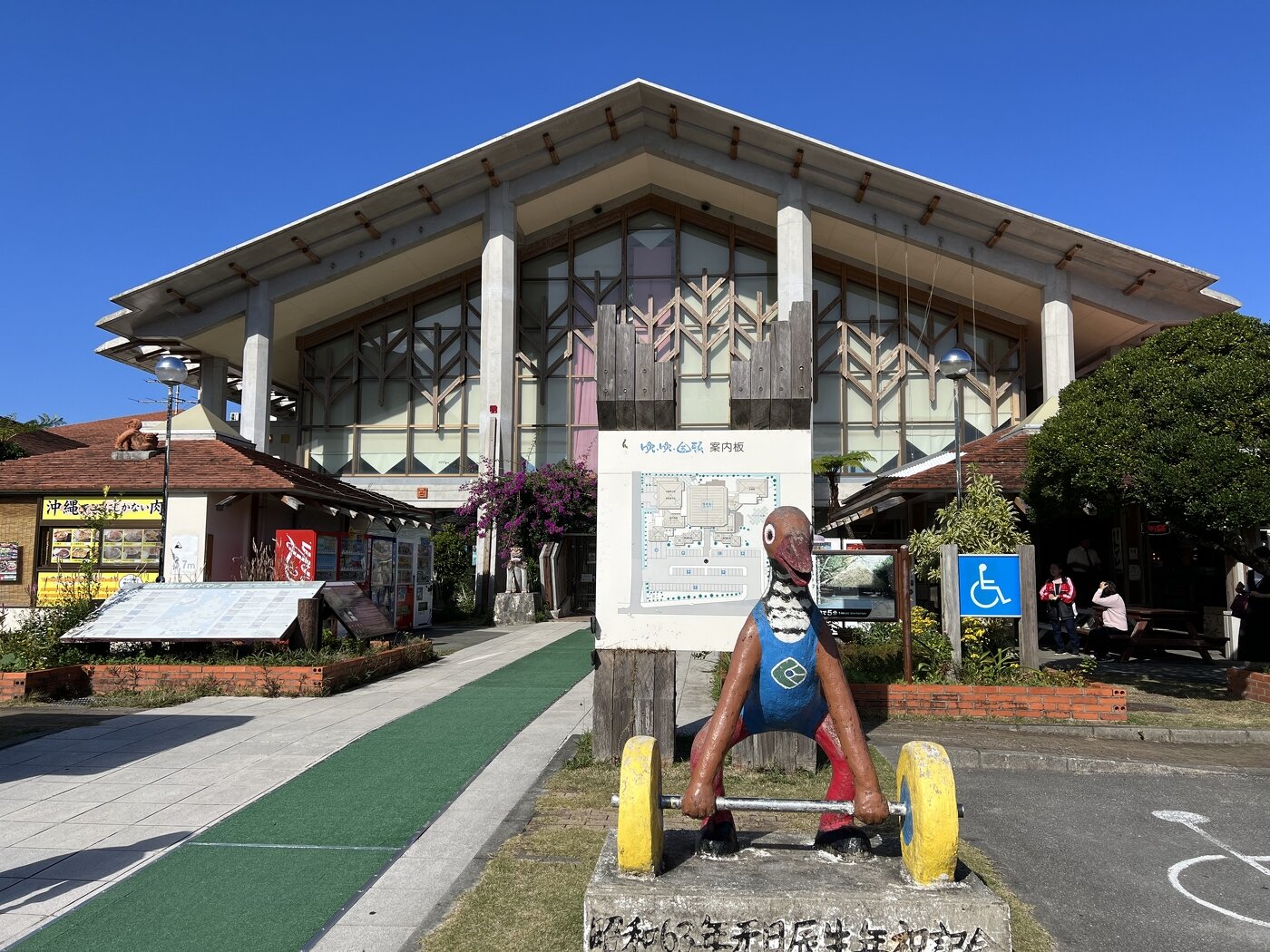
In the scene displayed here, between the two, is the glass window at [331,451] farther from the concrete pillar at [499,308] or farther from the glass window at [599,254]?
the glass window at [599,254]

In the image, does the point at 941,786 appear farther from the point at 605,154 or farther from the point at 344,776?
the point at 605,154

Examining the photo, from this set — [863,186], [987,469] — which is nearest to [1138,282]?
[863,186]

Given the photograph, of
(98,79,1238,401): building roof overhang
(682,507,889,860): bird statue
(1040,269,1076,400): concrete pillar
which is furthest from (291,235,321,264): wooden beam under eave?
(682,507,889,860): bird statue

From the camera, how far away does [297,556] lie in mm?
16562

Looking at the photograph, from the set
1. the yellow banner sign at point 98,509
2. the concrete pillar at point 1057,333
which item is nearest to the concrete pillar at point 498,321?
the yellow banner sign at point 98,509

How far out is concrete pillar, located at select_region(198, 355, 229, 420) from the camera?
94.4 feet

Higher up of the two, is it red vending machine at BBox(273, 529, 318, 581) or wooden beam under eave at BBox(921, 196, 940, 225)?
wooden beam under eave at BBox(921, 196, 940, 225)

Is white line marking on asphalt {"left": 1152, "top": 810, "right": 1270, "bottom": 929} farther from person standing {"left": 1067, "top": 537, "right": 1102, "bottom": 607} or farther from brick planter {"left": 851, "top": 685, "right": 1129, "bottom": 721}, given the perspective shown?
person standing {"left": 1067, "top": 537, "right": 1102, "bottom": 607}

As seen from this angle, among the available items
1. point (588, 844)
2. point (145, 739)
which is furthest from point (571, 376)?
point (588, 844)

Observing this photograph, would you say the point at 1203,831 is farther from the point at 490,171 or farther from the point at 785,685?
the point at 490,171

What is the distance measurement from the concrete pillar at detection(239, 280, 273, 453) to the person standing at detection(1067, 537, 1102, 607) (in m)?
21.7

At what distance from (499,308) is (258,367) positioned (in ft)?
24.4

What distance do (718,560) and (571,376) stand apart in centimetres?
2281

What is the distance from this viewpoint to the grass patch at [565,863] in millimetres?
4055
